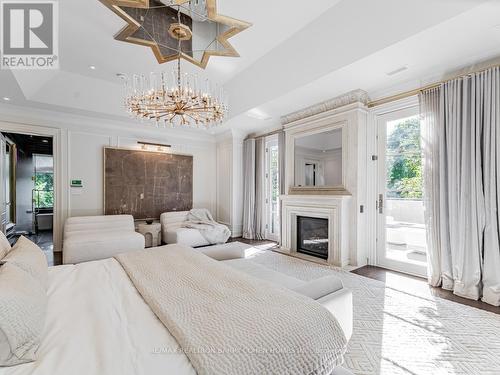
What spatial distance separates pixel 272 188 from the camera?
579 cm

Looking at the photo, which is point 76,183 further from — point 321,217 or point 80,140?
point 321,217

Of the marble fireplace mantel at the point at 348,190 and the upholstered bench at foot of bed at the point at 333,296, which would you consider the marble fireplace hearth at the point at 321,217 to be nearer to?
the marble fireplace mantel at the point at 348,190

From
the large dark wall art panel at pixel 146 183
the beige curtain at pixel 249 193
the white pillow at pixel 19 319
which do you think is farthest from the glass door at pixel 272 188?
the white pillow at pixel 19 319

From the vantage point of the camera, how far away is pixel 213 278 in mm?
1706

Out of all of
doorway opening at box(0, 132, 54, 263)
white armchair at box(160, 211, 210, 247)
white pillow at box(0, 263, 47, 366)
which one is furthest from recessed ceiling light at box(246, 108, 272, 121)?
doorway opening at box(0, 132, 54, 263)

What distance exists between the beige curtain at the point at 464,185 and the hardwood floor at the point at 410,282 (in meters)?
0.10

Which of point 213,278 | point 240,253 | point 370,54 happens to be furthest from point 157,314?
point 370,54

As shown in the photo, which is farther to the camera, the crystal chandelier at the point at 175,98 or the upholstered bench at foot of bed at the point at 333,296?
the crystal chandelier at the point at 175,98

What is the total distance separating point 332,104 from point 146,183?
Answer: 435 centimetres

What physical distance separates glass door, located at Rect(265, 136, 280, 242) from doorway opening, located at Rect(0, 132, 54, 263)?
4.71 meters

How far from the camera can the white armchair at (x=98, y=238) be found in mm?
3814

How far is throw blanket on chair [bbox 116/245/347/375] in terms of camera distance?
38.2 inches

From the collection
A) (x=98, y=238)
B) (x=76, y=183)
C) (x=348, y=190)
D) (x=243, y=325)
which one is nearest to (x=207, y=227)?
(x=98, y=238)

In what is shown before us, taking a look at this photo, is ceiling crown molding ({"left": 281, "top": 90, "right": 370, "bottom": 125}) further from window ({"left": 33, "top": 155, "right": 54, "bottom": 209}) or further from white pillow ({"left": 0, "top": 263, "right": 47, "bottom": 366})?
window ({"left": 33, "top": 155, "right": 54, "bottom": 209})
